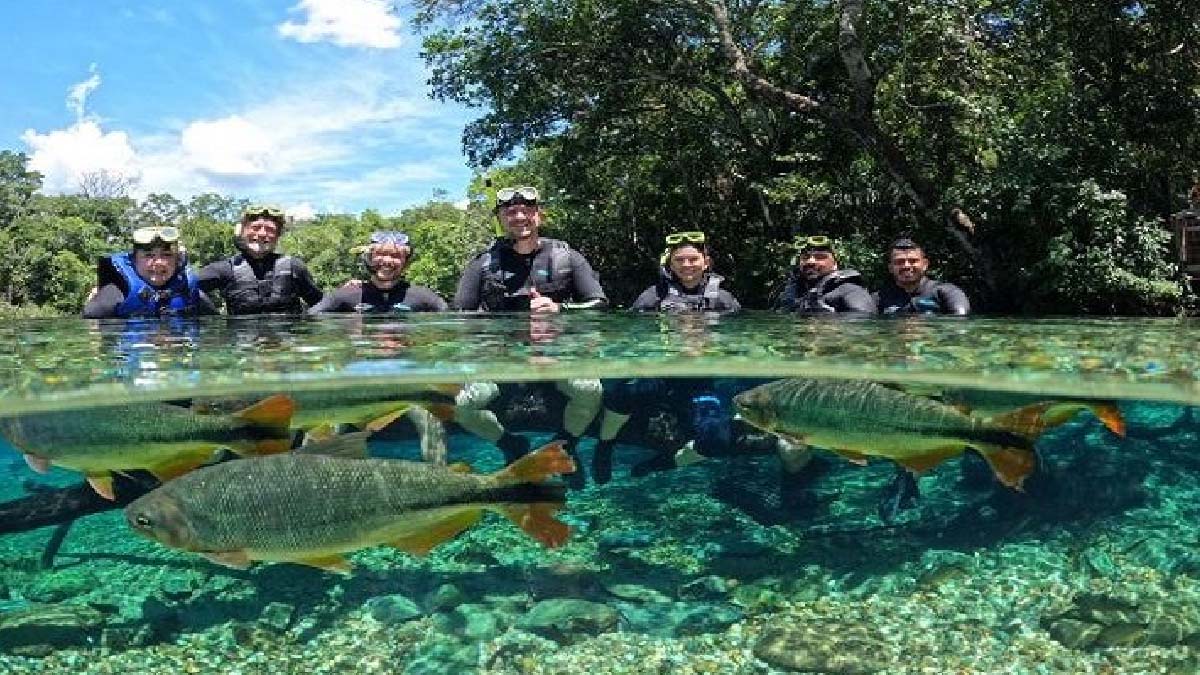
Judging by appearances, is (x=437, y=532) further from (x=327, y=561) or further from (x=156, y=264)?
(x=156, y=264)

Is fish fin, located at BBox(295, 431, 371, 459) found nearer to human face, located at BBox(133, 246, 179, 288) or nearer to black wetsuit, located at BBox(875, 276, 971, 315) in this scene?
human face, located at BBox(133, 246, 179, 288)

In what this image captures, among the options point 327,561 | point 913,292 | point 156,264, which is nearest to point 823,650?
point 327,561

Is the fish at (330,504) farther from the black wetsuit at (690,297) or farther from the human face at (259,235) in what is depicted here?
the human face at (259,235)

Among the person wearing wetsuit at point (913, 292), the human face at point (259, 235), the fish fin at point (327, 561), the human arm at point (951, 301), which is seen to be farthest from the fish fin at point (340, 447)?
the human arm at point (951, 301)

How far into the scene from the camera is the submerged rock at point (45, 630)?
8031 millimetres

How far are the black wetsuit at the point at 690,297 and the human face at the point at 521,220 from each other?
5.43 feet

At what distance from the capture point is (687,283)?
1170 cm

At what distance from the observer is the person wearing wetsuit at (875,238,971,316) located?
38.2 ft

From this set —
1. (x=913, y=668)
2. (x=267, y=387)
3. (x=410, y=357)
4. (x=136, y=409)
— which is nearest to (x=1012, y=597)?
(x=913, y=668)

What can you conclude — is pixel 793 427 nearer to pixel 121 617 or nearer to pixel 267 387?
pixel 267 387

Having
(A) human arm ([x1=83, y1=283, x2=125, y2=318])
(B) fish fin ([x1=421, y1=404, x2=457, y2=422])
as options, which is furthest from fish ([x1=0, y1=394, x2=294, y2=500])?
(A) human arm ([x1=83, y1=283, x2=125, y2=318])

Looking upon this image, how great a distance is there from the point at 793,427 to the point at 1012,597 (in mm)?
3528

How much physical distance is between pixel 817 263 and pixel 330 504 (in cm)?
737

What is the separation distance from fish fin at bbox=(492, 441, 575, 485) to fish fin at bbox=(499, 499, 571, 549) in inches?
6.2
